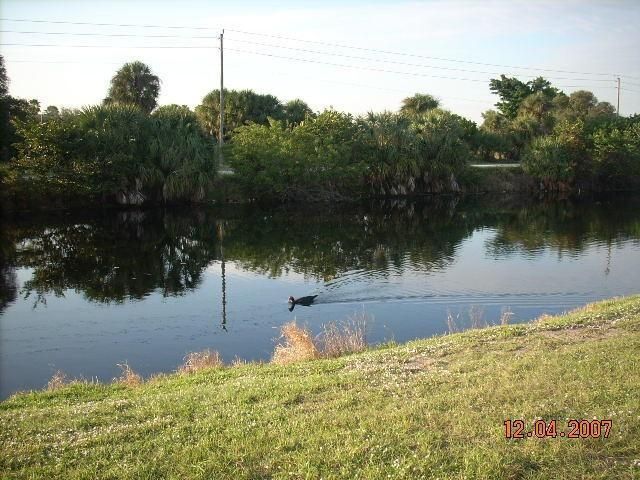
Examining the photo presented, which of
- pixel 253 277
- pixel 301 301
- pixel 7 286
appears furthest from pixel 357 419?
pixel 7 286

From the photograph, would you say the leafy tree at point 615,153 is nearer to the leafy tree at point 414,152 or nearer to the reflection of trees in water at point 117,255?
the leafy tree at point 414,152

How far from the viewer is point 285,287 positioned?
2348 cm

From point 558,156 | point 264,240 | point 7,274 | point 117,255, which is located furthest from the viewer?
point 558,156

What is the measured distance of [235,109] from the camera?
221ft

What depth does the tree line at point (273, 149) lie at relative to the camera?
40875 mm

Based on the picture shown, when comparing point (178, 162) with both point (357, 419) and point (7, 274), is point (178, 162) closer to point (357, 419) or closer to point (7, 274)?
point (7, 274)

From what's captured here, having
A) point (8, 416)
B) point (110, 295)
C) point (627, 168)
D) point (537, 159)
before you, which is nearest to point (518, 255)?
point (110, 295)

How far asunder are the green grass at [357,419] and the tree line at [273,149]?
32.7 metres

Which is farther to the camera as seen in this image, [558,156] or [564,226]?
[558,156]

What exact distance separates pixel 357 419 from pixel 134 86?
6003 cm

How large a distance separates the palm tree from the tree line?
0.10 metres

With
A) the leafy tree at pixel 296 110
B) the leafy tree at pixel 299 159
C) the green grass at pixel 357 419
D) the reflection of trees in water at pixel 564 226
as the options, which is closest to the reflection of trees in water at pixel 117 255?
the leafy tree at pixel 299 159

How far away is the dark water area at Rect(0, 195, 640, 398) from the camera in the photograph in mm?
16844
